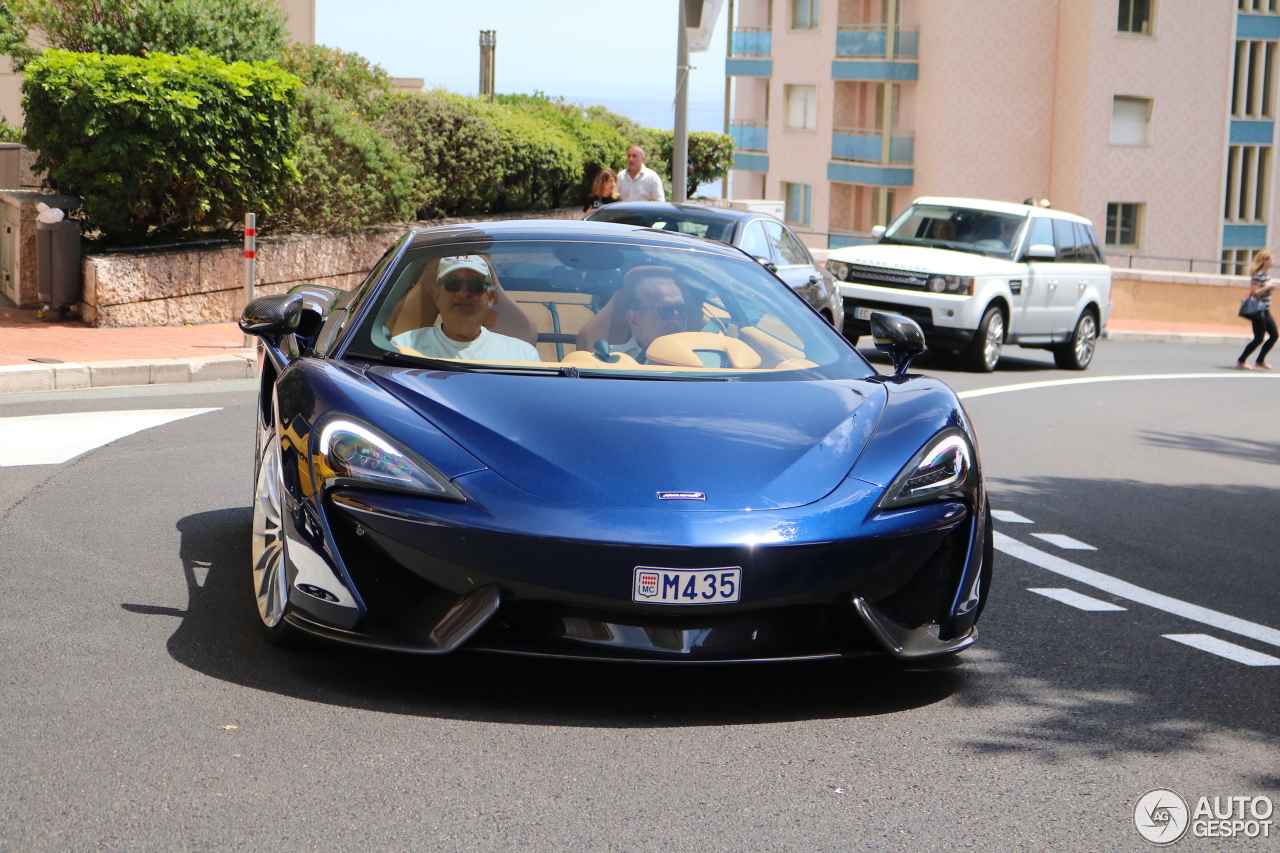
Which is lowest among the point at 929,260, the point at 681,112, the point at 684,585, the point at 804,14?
the point at 684,585

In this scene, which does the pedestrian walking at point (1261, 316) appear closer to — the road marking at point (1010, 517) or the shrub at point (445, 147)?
the shrub at point (445, 147)

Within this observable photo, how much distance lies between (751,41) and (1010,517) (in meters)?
57.3

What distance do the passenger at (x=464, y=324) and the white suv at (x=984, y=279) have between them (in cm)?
1133

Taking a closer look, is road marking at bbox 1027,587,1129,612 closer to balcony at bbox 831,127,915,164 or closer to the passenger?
the passenger

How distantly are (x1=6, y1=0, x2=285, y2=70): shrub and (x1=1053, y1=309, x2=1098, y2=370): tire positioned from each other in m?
10.2

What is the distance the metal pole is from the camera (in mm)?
20297

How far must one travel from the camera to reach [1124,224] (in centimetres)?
5175

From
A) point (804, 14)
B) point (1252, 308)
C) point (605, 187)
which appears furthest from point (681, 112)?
point (804, 14)

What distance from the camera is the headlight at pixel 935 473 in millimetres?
4359

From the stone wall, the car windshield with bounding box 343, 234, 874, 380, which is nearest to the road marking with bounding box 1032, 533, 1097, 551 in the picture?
the car windshield with bounding box 343, 234, 874, 380

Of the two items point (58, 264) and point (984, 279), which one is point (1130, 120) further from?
point (58, 264)

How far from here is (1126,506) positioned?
879 centimetres

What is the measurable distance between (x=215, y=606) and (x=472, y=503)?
1577 millimetres

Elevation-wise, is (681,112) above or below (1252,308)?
above
